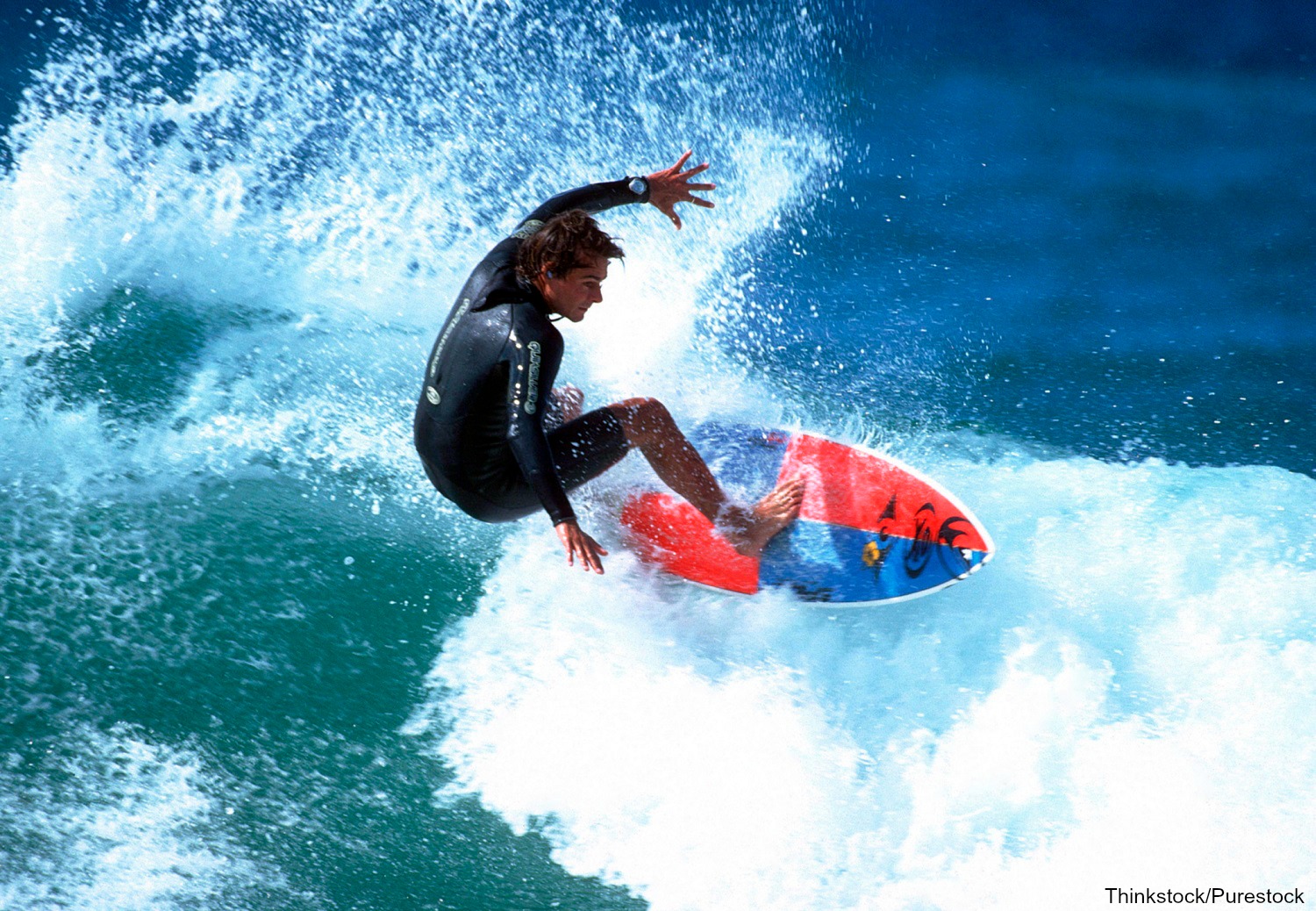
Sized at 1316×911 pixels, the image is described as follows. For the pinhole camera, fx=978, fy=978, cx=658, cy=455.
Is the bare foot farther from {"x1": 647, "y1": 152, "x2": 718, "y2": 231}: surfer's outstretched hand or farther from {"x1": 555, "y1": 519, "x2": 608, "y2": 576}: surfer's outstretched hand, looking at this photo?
{"x1": 647, "y1": 152, "x2": 718, "y2": 231}: surfer's outstretched hand

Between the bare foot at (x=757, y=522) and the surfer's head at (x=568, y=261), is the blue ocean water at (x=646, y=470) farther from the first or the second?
the surfer's head at (x=568, y=261)

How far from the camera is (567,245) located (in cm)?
252

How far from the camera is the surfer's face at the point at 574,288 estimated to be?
2.56m

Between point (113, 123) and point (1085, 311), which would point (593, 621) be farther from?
point (113, 123)

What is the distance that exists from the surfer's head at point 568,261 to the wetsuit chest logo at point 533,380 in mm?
146

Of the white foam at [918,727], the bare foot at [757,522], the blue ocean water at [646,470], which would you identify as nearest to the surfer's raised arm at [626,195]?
the blue ocean water at [646,470]

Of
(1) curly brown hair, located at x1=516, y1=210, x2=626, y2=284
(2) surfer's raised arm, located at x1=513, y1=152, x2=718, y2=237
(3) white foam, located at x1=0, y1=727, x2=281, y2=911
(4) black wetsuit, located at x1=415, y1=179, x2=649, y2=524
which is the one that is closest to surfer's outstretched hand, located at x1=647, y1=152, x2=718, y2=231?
(2) surfer's raised arm, located at x1=513, y1=152, x2=718, y2=237

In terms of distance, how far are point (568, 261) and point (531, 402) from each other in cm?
38

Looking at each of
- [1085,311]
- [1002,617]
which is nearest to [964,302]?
[1085,311]

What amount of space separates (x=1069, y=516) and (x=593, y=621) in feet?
6.54

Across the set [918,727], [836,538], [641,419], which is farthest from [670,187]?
[918,727]

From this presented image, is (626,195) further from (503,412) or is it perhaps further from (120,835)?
(120,835)

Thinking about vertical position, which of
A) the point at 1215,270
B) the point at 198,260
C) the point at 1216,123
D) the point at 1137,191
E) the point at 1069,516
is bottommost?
the point at 1069,516

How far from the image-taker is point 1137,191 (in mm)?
5941
